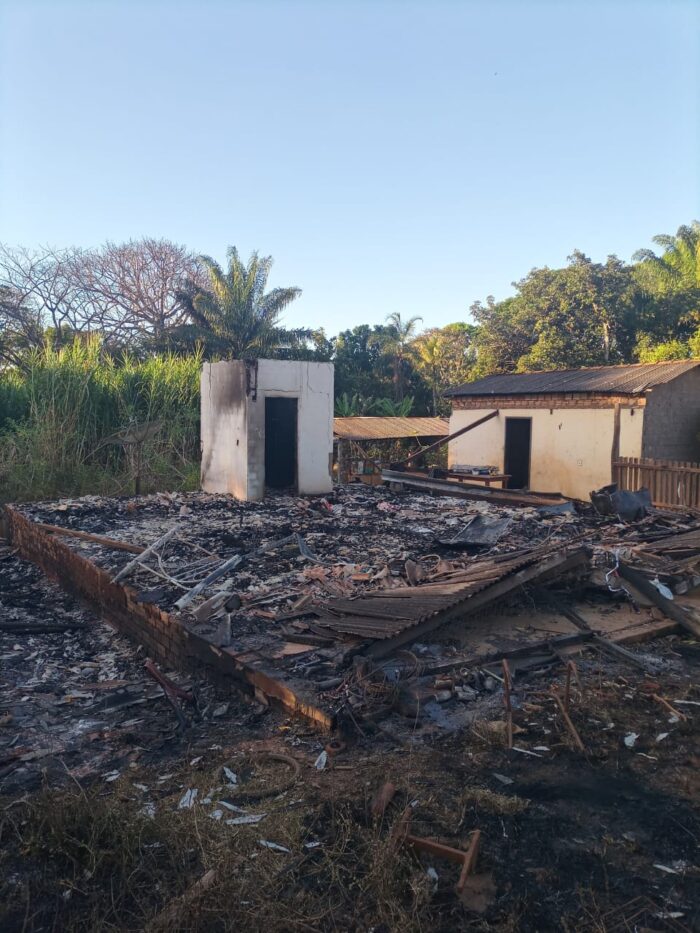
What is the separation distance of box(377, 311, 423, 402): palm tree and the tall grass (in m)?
14.2

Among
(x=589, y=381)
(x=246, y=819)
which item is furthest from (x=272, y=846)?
(x=589, y=381)

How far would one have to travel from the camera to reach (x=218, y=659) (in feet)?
16.2

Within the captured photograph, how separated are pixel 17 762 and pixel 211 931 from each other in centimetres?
237

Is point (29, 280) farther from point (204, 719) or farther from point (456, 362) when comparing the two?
point (204, 719)

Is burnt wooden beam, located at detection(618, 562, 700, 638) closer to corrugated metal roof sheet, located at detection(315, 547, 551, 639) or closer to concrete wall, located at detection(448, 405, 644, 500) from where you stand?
corrugated metal roof sheet, located at detection(315, 547, 551, 639)

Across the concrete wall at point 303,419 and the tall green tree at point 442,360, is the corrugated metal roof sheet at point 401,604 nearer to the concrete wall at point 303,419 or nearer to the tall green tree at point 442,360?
the concrete wall at point 303,419

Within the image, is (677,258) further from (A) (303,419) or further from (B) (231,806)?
(B) (231,806)

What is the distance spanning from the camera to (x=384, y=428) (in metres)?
19.1

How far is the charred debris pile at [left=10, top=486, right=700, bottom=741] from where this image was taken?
4406 mm

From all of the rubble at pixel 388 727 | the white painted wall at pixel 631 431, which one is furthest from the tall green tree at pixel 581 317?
the rubble at pixel 388 727

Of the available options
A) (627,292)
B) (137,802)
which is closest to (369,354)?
(627,292)

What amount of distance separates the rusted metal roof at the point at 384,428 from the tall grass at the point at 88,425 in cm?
429

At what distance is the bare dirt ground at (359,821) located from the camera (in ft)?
8.04

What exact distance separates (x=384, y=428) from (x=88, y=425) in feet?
27.8
